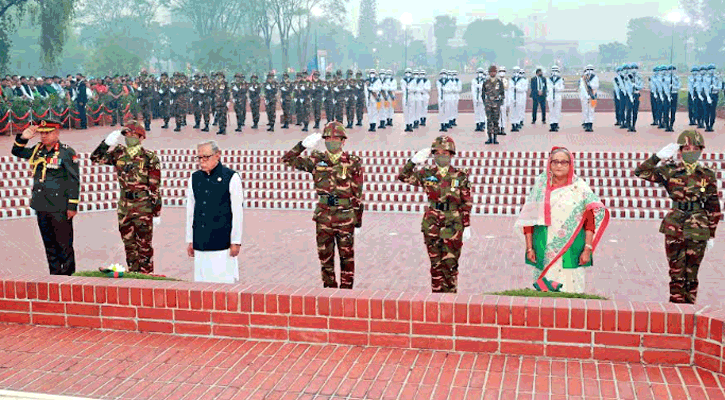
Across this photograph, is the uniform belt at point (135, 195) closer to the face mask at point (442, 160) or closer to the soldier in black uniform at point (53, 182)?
the soldier in black uniform at point (53, 182)

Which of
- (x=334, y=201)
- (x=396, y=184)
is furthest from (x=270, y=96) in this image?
(x=334, y=201)

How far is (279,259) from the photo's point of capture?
999 centimetres

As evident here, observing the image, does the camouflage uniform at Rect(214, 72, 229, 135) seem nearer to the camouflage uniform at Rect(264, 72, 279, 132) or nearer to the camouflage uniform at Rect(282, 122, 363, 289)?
the camouflage uniform at Rect(264, 72, 279, 132)

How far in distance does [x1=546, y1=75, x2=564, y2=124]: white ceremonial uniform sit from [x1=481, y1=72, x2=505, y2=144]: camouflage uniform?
386 centimetres

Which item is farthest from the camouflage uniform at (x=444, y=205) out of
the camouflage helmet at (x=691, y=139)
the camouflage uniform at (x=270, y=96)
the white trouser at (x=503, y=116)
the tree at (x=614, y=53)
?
the tree at (x=614, y=53)

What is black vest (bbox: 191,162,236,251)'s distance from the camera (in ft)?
22.4

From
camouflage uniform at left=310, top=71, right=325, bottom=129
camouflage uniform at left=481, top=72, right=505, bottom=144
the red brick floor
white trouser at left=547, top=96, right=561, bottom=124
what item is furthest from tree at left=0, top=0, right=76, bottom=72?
the red brick floor

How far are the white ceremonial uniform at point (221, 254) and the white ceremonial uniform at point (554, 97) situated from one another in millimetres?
15801

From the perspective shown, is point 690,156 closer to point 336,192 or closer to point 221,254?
point 336,192

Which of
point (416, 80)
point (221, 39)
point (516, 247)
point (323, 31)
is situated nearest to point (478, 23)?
point (323, 31)

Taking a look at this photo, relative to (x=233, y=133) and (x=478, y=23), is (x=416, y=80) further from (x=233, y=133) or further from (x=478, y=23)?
(x=478, y=23)

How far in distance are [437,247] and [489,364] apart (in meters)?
2.50

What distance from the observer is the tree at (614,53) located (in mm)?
115062

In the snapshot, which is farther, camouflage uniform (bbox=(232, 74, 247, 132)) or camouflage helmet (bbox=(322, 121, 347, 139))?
camouflage uniform (bbox=(232, 74, 247, 132))
